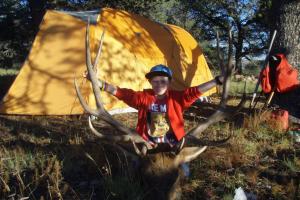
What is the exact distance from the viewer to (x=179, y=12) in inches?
1382

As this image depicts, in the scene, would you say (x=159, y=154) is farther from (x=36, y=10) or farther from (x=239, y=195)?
(x=36, y=10)

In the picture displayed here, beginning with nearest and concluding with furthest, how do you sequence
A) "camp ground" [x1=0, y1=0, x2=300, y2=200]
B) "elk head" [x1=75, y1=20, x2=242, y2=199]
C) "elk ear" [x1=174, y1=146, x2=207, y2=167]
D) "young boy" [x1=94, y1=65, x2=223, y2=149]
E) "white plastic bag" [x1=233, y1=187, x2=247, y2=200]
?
"elk head" [x1=75, y1=20, x2=242, y2=199], "elk ear" [x1=174, y1=146, x2=207, y2=167], "camp ground" [x1=0, y1=0, x2=300, y2=200], "white plastic bag" [x1=233, y1=187, x2=247, y2=200], "young boy" [x1=94, y1=65, x2=223, y2=149]

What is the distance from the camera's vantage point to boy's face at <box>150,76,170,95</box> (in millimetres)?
4824

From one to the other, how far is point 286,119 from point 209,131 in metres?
1.27

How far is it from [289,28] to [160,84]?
4101 millimetres

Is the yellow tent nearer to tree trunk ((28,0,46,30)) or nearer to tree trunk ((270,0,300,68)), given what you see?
tree trunk ((270,0,300,68))

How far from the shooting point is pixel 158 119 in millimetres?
4863

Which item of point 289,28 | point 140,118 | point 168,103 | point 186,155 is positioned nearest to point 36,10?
point 289,28

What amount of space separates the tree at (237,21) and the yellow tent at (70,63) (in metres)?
19.9

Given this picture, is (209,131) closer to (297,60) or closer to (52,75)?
(297,60)

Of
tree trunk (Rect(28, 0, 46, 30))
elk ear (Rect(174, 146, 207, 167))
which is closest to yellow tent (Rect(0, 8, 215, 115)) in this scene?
elk ear (Rect(174, 146, 207, 167))

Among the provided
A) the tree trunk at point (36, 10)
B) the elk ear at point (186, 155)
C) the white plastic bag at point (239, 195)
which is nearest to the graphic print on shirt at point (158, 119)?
the elk ear at point (186, 155)

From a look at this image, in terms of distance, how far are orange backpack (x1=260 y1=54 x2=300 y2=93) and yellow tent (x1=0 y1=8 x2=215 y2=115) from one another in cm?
302

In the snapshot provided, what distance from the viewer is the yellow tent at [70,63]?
886 centimetres
